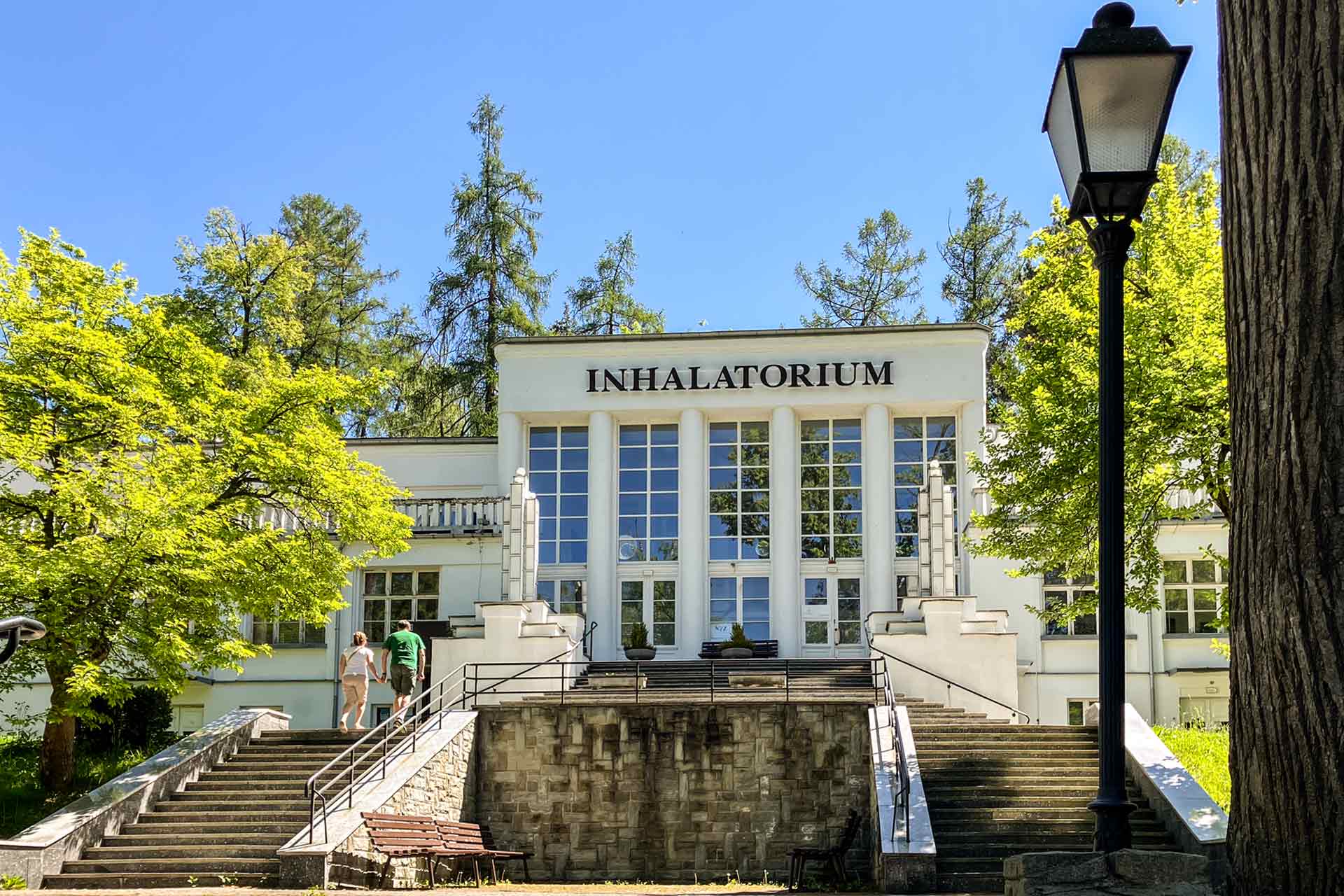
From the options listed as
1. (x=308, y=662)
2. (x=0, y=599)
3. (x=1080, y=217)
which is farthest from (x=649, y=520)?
(x=1080, y=217)

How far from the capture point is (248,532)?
2327 cm

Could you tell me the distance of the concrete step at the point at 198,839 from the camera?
60.6 ft

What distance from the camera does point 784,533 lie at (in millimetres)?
31203

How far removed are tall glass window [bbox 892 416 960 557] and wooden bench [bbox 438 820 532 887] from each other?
1211cm

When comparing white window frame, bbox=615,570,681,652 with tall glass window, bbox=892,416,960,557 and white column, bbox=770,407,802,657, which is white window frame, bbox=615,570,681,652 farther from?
tall glass window, bbox=892,416,960,557

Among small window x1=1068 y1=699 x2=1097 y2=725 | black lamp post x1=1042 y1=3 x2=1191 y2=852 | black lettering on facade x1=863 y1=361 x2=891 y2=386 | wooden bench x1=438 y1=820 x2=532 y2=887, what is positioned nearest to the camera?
black lamp post x1=1042 y1=3 x2=1191 y2=852

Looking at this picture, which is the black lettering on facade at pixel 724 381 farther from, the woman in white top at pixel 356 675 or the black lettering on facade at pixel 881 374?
the woman in white top at pixel 356 675

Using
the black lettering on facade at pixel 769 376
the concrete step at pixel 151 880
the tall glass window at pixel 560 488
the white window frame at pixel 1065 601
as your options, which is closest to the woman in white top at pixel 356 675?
the concrete step at pixel 151 880

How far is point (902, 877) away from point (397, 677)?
32.8 ft

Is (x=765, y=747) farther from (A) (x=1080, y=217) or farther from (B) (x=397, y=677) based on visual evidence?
(A) (x=1080, y=217)

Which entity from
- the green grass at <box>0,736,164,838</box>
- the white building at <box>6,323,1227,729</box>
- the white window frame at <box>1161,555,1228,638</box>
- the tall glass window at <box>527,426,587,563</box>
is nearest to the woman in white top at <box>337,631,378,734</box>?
the green grass at <box>0,736,164,838</box>

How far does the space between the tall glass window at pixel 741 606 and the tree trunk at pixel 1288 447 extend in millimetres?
26421

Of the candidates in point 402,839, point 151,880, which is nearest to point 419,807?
point 402,839

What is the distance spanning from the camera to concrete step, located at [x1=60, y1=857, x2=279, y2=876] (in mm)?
17641
